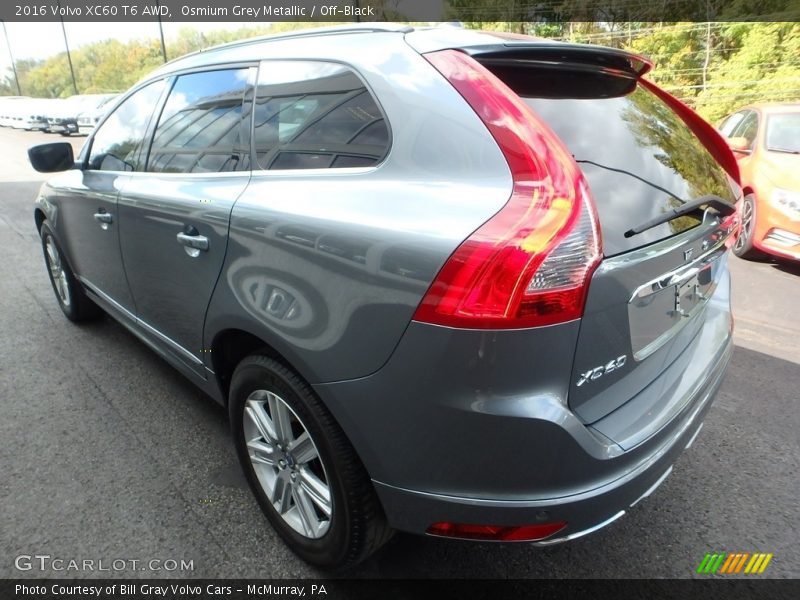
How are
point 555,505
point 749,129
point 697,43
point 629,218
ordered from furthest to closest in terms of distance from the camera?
1. point 697,43
2. point 749,129
3. point 629,218
4. point 555,505

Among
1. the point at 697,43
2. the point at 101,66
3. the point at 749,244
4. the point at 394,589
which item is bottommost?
the point at 394,589

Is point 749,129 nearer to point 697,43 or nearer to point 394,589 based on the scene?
point 394,589

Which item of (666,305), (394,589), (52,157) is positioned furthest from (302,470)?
(52,157)

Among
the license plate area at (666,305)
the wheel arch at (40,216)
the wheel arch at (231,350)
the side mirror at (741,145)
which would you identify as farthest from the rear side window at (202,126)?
the side mirror at (741,145)

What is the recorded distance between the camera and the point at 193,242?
208cm

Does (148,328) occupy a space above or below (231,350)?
below

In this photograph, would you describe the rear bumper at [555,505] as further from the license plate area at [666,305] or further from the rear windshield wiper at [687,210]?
the rear windshield wiper at [687,210]

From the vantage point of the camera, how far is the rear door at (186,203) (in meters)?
2.05

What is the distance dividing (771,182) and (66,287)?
622 centimetres

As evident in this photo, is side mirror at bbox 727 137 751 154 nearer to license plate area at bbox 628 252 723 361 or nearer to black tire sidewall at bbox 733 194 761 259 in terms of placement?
black tire sidewall at bbox 733 194 761 259

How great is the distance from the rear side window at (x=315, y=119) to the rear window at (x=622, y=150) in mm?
459

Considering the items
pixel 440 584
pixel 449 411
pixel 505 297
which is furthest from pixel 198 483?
pixel 505 297

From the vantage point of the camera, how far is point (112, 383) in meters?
3.22

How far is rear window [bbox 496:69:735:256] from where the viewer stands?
1.55 m
